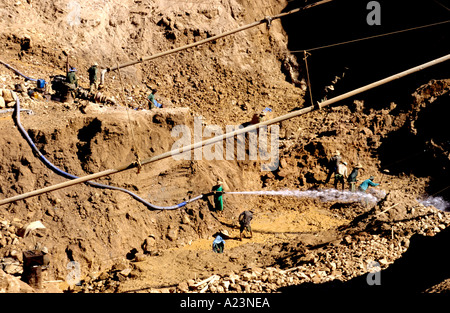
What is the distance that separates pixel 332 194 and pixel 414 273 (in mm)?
8497

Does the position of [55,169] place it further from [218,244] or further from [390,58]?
[390,58]

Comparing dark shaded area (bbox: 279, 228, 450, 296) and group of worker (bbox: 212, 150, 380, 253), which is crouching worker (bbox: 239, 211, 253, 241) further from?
dark shaded area (bbox: 279, 228, 450, 296)

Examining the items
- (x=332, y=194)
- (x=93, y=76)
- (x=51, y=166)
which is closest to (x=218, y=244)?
(x=51, y=166)

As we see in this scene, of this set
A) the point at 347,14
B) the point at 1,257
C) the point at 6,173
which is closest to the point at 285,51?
the point at 347,14

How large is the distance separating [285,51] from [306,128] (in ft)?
20.2

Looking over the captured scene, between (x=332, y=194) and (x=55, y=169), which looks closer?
(x=55, y=169)

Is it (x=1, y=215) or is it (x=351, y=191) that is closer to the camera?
(x=1, y=215)

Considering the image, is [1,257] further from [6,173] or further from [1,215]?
[6,173]

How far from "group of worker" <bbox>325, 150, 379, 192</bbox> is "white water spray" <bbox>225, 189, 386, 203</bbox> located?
0.72ft

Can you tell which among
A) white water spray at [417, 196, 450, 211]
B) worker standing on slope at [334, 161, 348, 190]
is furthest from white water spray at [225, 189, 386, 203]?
white water spray at [417, 196, 450, 211]

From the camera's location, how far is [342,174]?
1616 centimetres

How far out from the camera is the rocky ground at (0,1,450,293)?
1120cm

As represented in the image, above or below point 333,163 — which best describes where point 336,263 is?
below

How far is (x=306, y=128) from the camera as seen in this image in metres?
19.5
